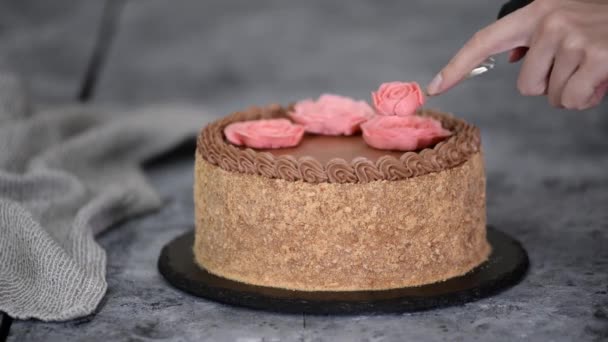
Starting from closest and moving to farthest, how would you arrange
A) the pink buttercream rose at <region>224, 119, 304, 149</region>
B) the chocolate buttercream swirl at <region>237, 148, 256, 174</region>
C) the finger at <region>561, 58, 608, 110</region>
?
the finger at <region>561, 58, 608, 110</region> → the chocolate buttercream swirl at <region>237, 148, 256, 174</region> → the pink buttercream rose at <region>224, 119, 304, 149</region>

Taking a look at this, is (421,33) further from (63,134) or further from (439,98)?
(63,134)

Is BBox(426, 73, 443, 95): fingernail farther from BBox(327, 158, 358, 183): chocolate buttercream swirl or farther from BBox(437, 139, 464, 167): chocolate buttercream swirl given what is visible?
BBox(327, 158, 358, 183): chocolate buttercream swirl

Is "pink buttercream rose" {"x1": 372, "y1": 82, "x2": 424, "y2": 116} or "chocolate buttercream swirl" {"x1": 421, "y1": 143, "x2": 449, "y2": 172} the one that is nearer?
"chocolate buttercream swirl" {"x1": 421, "y1": 143, "x2": 449, "y2": 172}

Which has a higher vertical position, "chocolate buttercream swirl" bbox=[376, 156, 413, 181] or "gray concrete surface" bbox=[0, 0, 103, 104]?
"chocolate buttercream swirl" bbox=[376, 156, 413, 181]

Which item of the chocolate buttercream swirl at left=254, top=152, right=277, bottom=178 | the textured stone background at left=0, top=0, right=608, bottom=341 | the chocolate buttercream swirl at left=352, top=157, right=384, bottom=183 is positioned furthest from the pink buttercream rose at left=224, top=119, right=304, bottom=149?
the textured stone background at left=0, top=0, right=608, bottom=341

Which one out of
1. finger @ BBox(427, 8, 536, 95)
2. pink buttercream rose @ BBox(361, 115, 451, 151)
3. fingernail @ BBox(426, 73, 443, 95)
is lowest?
pink buttercream rose @ BBox(361, 115, 451, 151)

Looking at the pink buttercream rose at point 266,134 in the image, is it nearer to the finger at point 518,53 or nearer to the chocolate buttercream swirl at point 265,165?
the chocolate buttercream swirl at point 265,165

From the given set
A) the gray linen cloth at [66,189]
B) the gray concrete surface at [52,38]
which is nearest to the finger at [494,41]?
the gray linen cloth at [66,189]

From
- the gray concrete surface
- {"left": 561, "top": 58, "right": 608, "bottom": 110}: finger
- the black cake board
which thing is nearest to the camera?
{"left": 561, "top": 58, "right": 608, "bottom": 110}: finger
